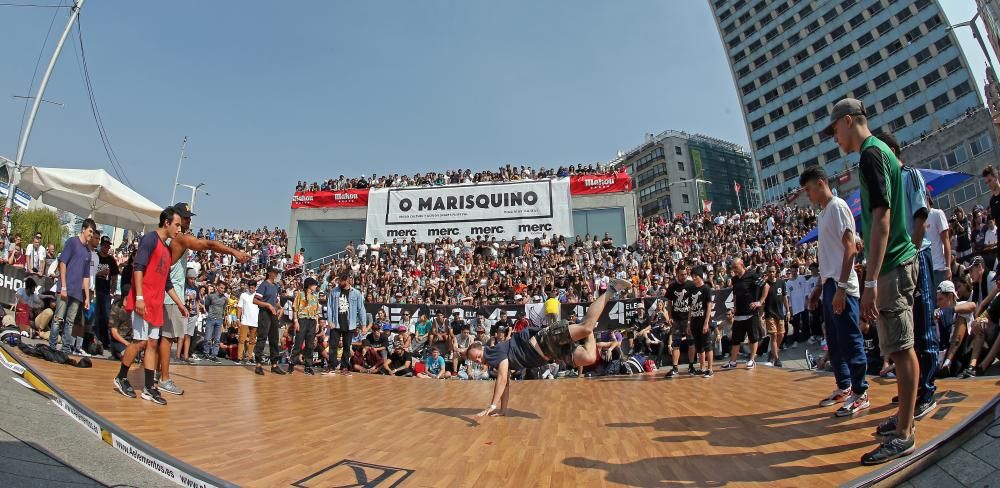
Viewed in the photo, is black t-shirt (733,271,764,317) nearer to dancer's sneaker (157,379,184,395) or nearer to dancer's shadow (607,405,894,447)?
dancer's shadow (607,405,894,447)

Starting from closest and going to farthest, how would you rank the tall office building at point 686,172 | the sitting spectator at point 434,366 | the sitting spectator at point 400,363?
1. the sitting spectator at point 434,366
2. the sitting spectator at point 400,363
3. the tall office building at point 686,172

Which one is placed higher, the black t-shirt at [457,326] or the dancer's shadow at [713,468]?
the black t-shirt at [457,326]

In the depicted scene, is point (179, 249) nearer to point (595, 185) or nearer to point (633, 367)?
point (633, 367)

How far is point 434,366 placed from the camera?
11.1m

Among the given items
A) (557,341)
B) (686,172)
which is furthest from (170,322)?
(686,172)

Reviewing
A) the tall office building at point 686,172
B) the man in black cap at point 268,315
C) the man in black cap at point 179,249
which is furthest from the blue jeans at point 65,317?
the tall office building at point 686,172

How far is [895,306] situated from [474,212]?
67.8 ft

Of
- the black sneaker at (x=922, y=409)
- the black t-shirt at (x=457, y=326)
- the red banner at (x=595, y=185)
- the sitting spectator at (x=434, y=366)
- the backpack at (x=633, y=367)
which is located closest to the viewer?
the black sneaker at (x=922, y=409)

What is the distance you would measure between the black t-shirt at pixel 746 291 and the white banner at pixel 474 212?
14.6 m

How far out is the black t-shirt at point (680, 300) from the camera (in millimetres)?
7934

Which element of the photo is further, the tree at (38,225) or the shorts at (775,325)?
the tree at (38,225)

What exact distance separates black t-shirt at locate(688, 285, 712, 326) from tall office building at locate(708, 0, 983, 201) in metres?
55.4

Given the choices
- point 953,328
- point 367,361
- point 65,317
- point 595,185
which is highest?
point 595,185

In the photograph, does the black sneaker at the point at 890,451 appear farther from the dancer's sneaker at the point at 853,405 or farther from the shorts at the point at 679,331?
the shorts at the point at 679,331
